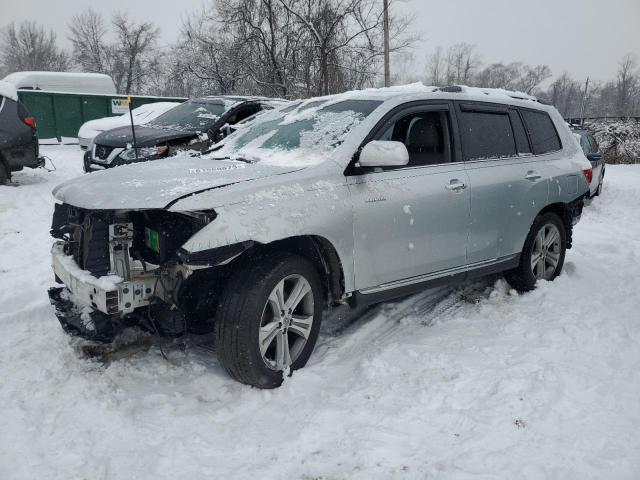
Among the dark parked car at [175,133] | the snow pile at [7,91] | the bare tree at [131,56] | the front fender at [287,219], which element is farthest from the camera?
the bare tree at [131,56]

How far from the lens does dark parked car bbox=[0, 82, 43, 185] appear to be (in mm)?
8812

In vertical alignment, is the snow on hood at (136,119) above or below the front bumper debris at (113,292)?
above

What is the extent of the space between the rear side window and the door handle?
1.33 metres

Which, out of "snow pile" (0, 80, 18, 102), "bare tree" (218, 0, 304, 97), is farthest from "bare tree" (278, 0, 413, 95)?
"snow pile" (0, 80, 18, 102)

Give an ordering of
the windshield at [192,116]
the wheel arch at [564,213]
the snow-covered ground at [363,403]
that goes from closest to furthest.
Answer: the snow-covered ground at [363,403]
the wheel arch at [564,213]
the windshield at [192,116]

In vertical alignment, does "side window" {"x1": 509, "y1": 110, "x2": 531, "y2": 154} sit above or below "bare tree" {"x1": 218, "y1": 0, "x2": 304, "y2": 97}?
below

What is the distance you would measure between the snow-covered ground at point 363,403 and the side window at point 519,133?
142 cm

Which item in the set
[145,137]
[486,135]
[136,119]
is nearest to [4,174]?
[136,119]

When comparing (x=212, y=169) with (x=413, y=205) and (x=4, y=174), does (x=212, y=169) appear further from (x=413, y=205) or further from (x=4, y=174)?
(x=4, y=174)

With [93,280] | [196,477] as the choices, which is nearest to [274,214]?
[93,280]

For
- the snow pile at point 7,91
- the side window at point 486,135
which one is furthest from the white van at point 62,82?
the side window at point 486,135

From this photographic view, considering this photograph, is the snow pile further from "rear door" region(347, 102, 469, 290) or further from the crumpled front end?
"rear door" region(347, 102, 469, 290)

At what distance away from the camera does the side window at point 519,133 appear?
15.9 feet

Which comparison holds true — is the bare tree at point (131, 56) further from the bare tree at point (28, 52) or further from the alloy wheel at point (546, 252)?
the alloy wheel at point (546, 252)
